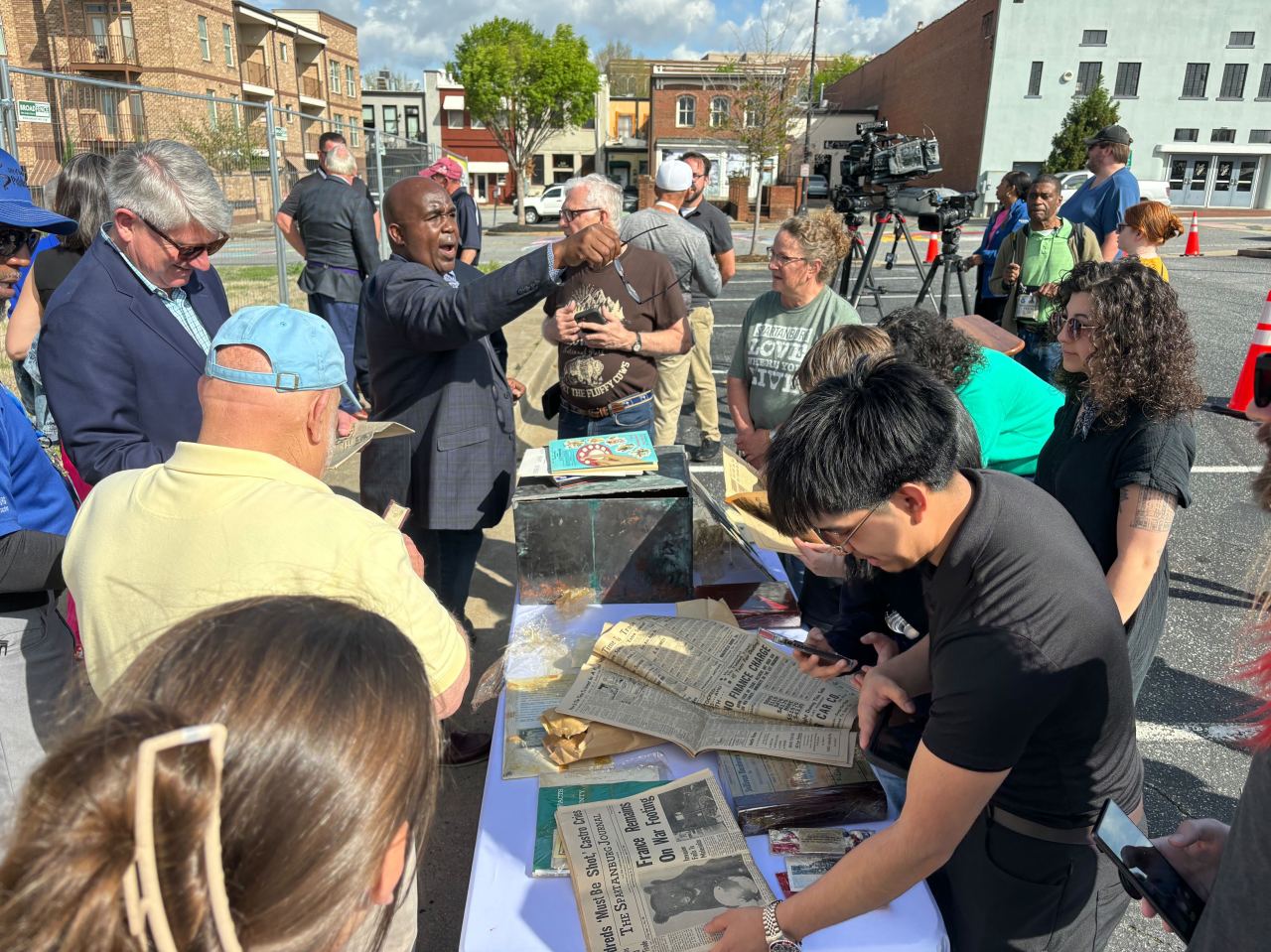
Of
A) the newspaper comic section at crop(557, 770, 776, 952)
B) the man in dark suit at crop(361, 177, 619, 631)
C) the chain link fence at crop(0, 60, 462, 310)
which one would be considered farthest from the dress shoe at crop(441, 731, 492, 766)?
the chain link fence at crop(0, 60, 462, 310)

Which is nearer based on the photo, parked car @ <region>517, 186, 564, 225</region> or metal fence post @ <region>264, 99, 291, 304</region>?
metal fence post @ <region>264, 99, 291, 304</region>

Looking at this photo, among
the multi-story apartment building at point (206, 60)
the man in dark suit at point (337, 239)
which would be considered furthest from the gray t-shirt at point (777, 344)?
the multi-story apartment building at point (206, 60)

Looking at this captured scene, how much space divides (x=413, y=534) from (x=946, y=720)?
7.06ft

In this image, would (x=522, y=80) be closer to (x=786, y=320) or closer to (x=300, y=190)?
(x=300, y=190)

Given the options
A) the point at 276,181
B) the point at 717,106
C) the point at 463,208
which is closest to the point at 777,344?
the point at 463,208

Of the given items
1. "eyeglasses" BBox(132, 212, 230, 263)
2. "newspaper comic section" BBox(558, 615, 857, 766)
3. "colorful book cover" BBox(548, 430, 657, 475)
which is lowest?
"newspaper comic section" BBox(558, 615, 857, 766)

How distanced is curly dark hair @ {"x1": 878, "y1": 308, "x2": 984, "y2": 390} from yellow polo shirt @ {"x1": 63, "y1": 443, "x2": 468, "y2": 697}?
1.58 metres

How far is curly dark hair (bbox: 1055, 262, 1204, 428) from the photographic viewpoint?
1.85 meters

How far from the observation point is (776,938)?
1.21m

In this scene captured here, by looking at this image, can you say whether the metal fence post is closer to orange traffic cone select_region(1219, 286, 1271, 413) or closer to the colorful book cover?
the colorful book cover

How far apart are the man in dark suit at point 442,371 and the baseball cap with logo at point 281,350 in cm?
106

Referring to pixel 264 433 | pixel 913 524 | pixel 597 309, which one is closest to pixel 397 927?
pixel 264 433

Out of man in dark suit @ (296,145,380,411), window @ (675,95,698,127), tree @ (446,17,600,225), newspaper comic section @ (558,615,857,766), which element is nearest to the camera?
newspaper comic section @ (558,615,857,766)

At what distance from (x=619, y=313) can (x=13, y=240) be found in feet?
6.42
